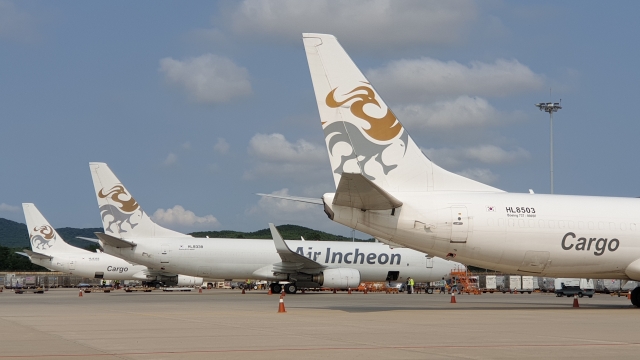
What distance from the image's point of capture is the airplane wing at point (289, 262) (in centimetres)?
4303

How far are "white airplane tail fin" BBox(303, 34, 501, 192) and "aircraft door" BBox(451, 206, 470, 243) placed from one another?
4.52 feet

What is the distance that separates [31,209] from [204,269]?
23955 millimetres

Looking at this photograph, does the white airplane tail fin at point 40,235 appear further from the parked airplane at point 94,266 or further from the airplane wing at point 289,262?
the airplane wing at point 289,262

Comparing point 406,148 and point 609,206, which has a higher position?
point 406,148

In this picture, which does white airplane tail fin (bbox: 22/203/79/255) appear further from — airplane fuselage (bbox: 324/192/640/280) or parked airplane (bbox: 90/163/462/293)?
airplane fuselage (bbox: 324/192/640/280)

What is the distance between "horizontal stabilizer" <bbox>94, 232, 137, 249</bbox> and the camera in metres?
43.3

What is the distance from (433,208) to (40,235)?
161 ft

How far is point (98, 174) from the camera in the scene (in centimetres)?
4578

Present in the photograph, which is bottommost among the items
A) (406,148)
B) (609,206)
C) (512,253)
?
(512,253)

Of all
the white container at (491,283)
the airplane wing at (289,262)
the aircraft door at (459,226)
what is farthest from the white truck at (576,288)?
the aircraft door at (459,226)

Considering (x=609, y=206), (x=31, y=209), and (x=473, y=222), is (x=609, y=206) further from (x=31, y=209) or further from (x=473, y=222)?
(x=31, y=209)

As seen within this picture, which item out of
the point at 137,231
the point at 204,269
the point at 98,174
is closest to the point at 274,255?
the point at 204,269

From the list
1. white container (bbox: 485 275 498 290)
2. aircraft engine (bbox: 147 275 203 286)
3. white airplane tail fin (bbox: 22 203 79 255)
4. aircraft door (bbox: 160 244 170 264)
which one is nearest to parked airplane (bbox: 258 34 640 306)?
aircraft door (bbox: 160 244 170 264)

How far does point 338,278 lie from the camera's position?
44062 millimetres
